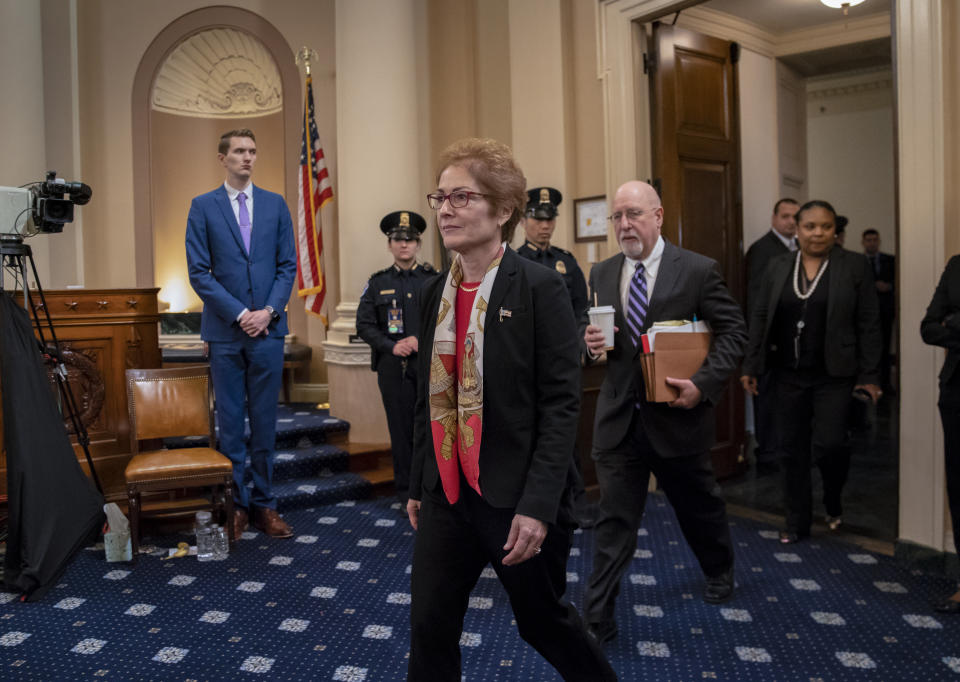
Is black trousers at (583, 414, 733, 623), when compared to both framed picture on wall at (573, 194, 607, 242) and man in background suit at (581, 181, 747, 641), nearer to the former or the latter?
man in background suit at (581, 181, 747, 641)

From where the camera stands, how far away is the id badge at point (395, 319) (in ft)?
14.1

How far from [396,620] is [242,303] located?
1.77 meters

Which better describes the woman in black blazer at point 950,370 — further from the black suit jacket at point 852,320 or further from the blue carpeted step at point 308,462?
the blue carpeted step at point 308,462

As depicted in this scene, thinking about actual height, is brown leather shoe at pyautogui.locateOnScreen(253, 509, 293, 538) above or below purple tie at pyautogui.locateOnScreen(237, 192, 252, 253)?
below

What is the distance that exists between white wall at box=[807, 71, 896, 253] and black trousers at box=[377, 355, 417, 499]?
801cm

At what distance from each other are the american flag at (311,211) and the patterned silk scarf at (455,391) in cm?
421

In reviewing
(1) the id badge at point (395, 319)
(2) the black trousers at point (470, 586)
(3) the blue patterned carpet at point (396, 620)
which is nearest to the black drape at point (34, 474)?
(3) the blue patterned carpet at point (396, 620)

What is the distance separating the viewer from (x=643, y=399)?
2.73 meters

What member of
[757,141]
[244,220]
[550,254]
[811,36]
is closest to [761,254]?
[757,141]

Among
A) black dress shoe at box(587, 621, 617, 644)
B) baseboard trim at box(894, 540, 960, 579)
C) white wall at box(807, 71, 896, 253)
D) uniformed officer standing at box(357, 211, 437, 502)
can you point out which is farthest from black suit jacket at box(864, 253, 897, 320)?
black dress shoe at box(587, 621, 617, 644)

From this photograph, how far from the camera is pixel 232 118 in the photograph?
7758mm

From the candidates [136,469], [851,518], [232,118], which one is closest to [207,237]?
[136,469]

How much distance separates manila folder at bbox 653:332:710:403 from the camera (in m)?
2.62

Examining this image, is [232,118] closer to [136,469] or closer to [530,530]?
[136,469]
